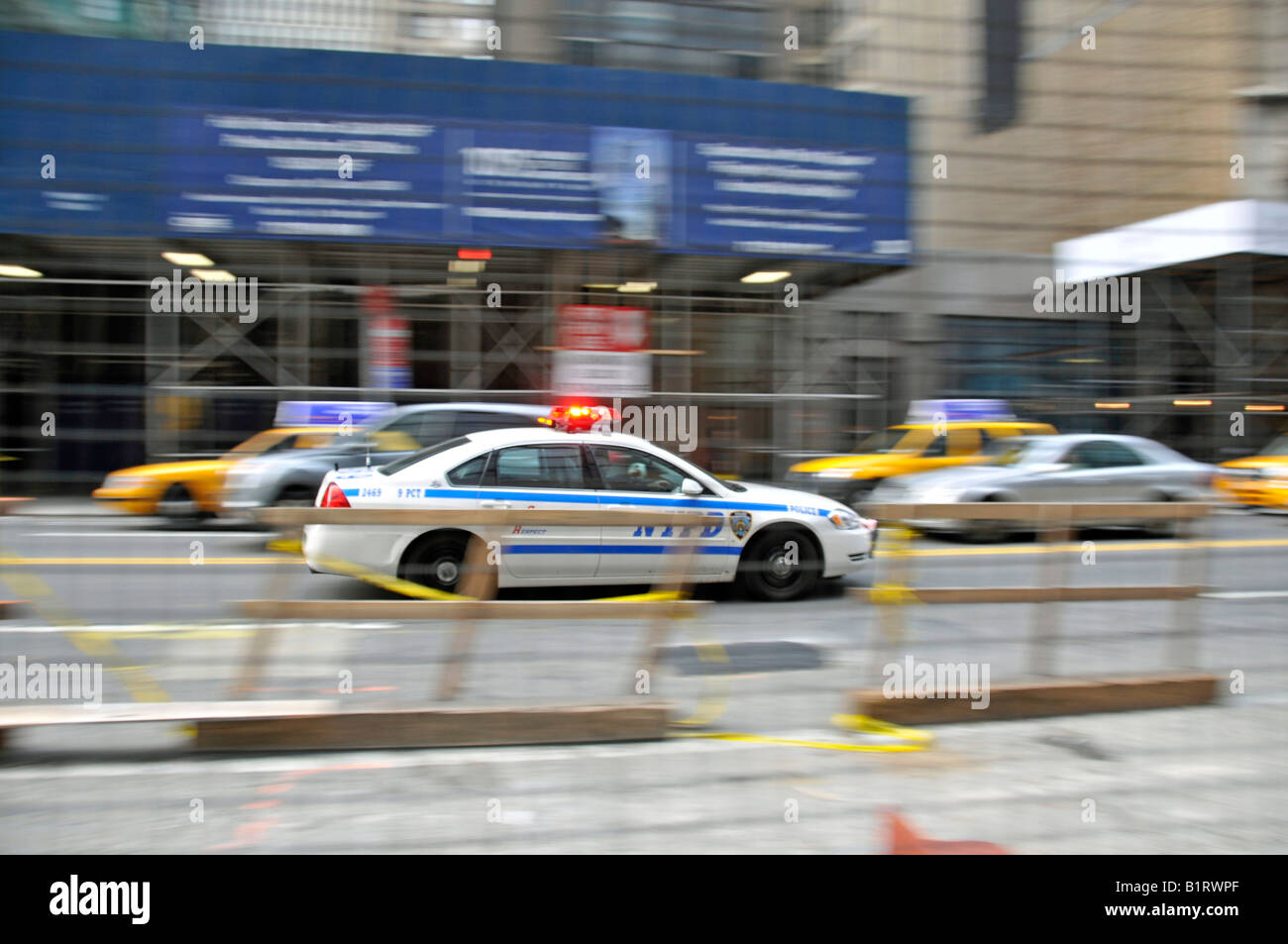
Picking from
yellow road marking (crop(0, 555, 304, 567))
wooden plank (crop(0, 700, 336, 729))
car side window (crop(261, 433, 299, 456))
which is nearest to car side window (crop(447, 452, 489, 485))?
car side window (crop(261, 433, 299, 456))

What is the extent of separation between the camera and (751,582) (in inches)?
291

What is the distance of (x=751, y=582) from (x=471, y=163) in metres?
3.91

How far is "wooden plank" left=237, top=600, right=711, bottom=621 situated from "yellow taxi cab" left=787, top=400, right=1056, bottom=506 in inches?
77.3

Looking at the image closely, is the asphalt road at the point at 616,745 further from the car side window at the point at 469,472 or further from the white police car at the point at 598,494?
the car side window at the point at 469,472

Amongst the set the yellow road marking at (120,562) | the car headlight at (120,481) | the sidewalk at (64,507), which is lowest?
the yellow road marking at (120,562)

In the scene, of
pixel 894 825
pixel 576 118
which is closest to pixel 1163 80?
pixel 576 118

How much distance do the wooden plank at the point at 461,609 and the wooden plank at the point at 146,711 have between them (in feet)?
1.16

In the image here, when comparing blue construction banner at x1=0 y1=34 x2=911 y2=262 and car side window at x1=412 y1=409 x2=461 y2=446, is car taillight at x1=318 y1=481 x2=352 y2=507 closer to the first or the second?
car side window at x1=412 y1=409 x2=461 y2=446

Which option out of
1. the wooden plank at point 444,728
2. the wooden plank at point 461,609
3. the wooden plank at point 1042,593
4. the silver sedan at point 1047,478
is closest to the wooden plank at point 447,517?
the wooden plank at point 461,609

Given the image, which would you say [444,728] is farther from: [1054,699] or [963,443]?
[963,443]

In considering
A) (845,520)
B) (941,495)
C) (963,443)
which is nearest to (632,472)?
(845,520)

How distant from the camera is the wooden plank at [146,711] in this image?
149 inches

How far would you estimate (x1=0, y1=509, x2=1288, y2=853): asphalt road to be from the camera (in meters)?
3.31
